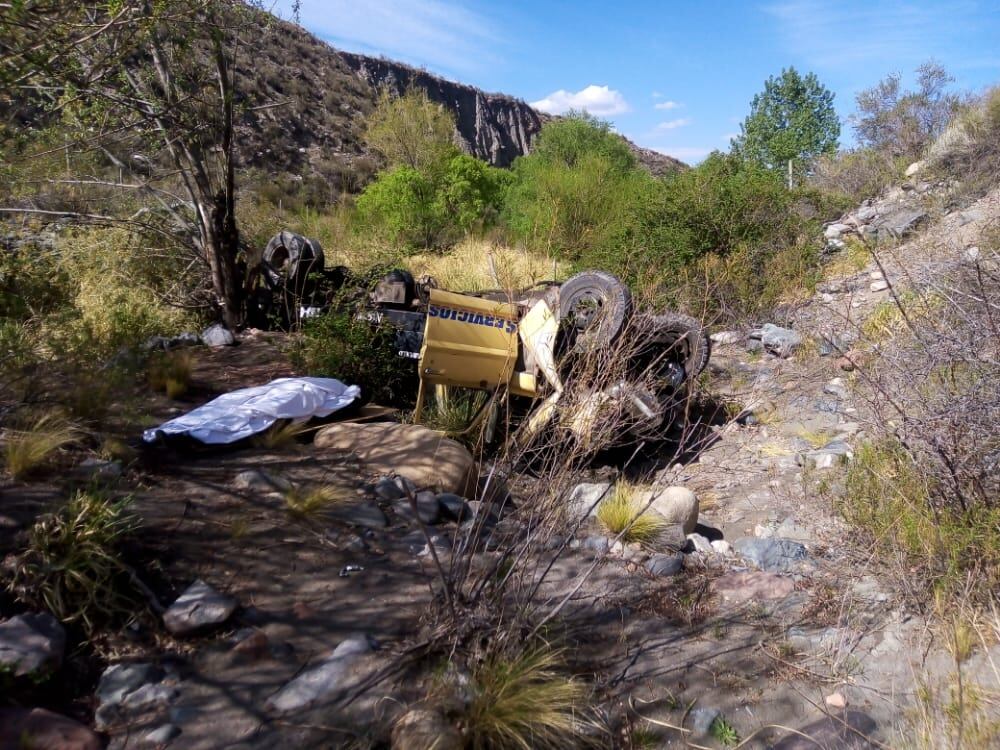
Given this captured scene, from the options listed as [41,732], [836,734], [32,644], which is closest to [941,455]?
[836,734]

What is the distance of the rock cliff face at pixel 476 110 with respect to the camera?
44594 millimetres

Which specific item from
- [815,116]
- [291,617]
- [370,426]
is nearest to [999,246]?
[370,426]

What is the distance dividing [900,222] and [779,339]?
422 centimetres

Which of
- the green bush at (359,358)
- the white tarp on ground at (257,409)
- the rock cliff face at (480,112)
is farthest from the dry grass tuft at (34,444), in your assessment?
the rock cliff face at (480,112)

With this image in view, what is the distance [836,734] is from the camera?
9.12 ft

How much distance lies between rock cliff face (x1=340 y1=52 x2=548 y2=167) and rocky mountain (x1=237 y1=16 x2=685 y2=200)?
89mm

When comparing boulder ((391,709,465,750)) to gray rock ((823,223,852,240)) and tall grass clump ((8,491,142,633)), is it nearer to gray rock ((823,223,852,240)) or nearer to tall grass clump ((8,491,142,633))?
tall grass clump ((8,491,142,633))

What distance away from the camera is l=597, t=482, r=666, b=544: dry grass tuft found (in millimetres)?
4469

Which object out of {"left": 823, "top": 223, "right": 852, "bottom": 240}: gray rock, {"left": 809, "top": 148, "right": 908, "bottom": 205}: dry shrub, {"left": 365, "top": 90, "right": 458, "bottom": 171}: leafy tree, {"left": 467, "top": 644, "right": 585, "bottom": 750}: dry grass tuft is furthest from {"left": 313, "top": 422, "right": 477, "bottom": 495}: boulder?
{"left": 365, "top": 90, "right": 458, "bottom": 171}: leafy tree

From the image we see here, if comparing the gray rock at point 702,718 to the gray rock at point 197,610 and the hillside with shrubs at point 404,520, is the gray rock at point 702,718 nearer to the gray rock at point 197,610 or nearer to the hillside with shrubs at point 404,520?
the hillside with shrubs at point 404,520

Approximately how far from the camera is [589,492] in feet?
16.8

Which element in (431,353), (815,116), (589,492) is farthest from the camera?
(815,116)

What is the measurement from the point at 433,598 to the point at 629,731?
101cm

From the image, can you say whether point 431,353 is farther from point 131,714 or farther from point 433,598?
point 131,714
